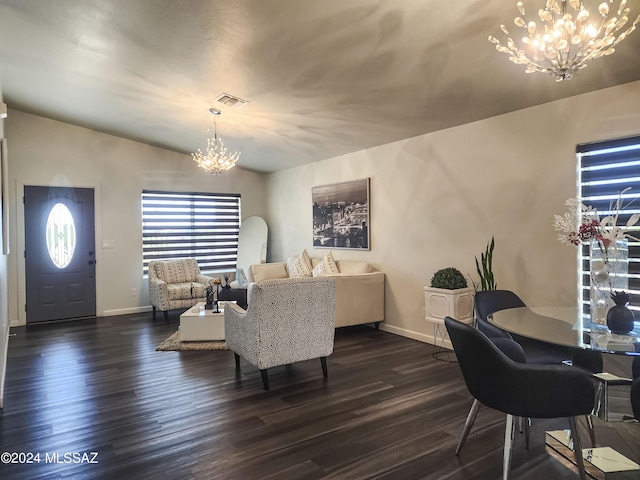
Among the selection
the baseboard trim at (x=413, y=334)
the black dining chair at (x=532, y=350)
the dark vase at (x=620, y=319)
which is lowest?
the baseboard trim at (x=413, y=334)

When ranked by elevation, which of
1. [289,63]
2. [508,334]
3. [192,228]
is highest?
[289,63]

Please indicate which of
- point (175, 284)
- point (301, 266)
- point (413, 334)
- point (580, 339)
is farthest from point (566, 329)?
point (175, 284)

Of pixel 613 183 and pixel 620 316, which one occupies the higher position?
pixel 613 183

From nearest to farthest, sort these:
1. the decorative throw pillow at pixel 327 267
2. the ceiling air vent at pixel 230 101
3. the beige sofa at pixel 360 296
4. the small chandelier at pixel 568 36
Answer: the small chandelier at pixel 568 36 → the ceiling air vent at pixel 230 101 → the beige sofa at pixel 360 296 → the decorative throw pillow at pixel 327 267

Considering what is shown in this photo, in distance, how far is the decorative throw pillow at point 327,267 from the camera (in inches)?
236

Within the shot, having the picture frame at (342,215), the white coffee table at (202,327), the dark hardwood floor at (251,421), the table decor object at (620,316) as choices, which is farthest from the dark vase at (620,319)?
the white coffee table at (202,327)

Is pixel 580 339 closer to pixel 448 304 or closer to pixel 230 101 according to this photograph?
pixel 448 304

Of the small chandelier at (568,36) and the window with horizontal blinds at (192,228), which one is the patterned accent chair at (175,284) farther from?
the small chandelier at (568,36)

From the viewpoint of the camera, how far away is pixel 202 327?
4.84m

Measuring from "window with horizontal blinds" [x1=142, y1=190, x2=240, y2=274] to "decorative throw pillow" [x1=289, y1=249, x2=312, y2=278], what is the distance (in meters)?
1.92

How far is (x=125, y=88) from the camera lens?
4543 mm

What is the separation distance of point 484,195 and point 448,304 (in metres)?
1.21

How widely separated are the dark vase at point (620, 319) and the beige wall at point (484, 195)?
4.32 feet

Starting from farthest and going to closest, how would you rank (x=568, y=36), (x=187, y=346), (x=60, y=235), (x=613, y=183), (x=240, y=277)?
(x=240, y=277) → (x=60, y=235) → (x=187, y=346) → (x=613, y=183) → (x=568, y=36)
